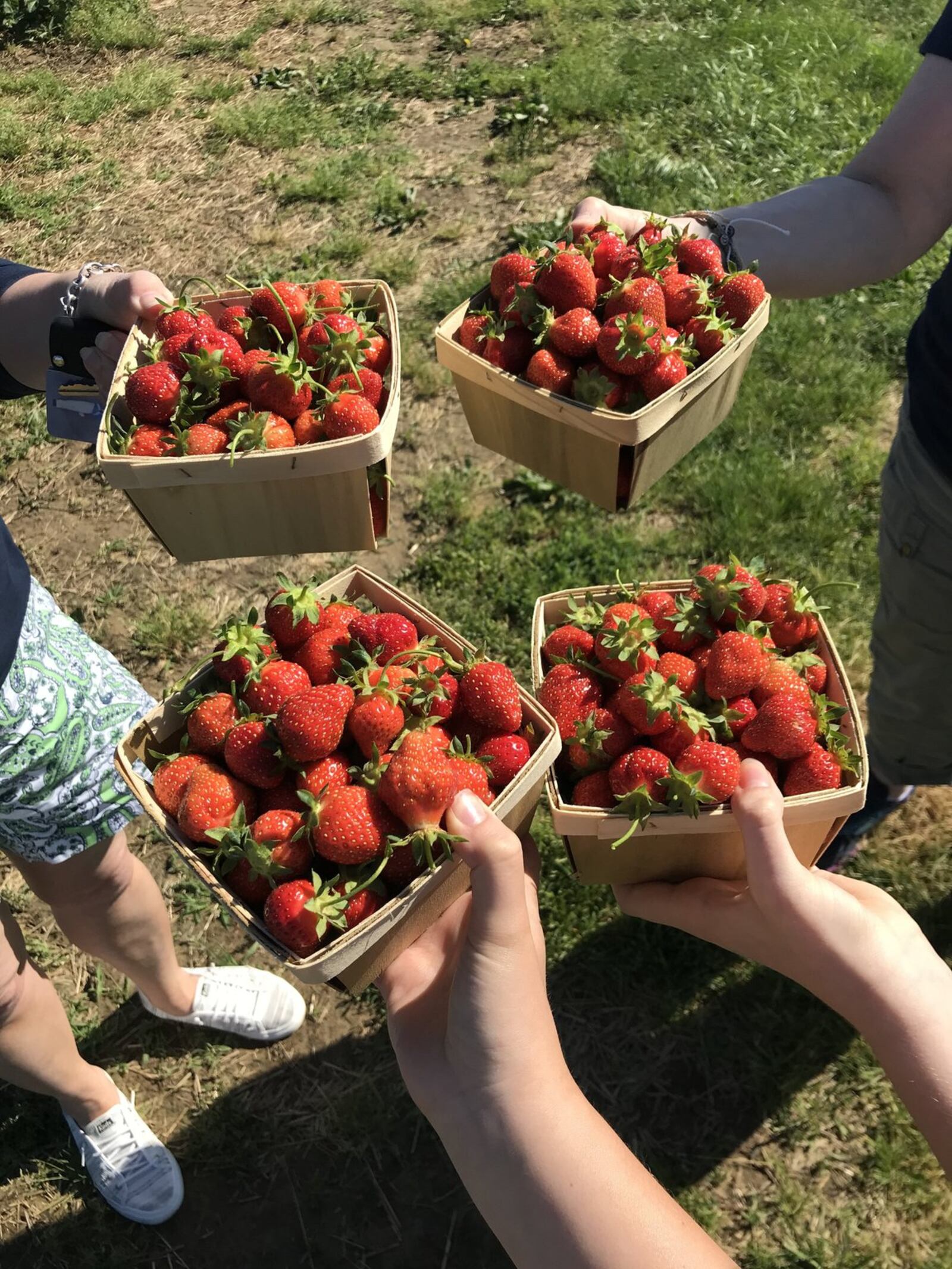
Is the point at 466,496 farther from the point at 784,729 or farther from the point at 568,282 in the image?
the point at 784,729

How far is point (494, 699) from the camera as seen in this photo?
153 centimetres

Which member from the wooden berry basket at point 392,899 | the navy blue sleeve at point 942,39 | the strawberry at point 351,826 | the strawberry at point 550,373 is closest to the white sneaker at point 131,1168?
the wooden berry basket at point 392,899

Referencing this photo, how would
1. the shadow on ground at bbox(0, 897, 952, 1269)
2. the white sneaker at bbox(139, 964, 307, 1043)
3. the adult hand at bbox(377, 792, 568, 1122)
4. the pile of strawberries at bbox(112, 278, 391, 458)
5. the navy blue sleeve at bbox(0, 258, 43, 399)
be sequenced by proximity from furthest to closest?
the white sneaker at bbox(139, 964, 307, 1043), the shadow on ground at bbox(0, 897, 952, 1269), the navy blue sleeve at bbox(0, 258, 43, 399), the pile of strawberries at bbox(112, 278, 391, 458), the adult hand at bbox(377, 792, 568, 1122)

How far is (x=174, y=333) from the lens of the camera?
6.25 ft

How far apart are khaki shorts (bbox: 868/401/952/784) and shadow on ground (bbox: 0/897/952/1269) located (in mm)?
615

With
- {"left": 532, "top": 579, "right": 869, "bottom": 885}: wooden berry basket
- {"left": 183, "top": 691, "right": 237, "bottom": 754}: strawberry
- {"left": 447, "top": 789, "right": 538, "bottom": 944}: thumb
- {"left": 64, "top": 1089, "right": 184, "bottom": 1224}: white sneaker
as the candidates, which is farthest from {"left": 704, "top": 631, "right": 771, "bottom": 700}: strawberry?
{"left": 64, "top": 1089, "right": 184, "bottom": 1224}: white sneaker

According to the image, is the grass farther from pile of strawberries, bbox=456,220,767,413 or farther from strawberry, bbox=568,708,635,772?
pile of strawberries, bbox=456,220,767,413

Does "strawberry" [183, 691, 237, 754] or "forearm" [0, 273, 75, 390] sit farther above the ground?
"forearm" [0, 273, 75, 390]

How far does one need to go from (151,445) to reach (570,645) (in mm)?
859

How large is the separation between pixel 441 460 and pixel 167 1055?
2.10 meters

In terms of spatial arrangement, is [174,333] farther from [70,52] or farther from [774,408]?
[70,52]

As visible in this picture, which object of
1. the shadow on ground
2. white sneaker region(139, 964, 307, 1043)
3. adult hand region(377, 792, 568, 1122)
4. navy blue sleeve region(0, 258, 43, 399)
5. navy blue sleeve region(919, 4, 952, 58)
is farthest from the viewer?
white sneaker region(139, 964, 307, 1043)

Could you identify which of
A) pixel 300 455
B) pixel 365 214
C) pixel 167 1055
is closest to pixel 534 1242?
pixel 300 455

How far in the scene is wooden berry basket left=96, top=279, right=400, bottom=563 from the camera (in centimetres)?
173
